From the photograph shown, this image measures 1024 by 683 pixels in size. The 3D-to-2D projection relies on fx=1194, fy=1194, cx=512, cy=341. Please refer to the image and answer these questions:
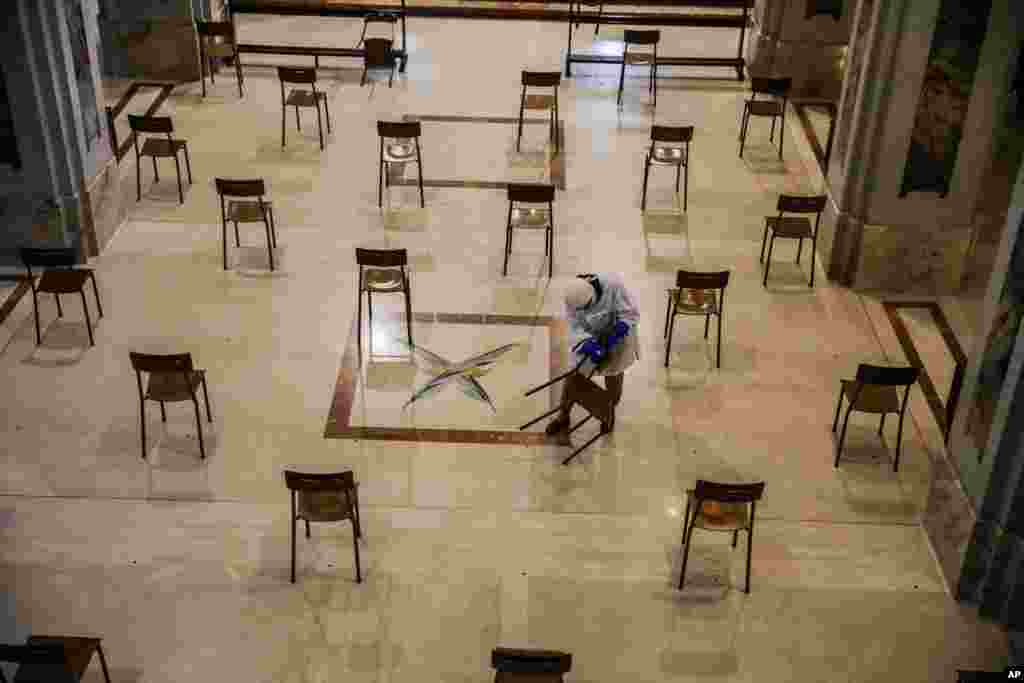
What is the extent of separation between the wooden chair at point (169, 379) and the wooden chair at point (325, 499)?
1.35m

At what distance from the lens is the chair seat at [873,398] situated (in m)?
9.05

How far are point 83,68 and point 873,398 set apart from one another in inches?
308

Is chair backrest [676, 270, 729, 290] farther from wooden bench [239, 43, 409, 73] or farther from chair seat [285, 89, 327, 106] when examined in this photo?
wooden bench [239, 43, 409, 73]

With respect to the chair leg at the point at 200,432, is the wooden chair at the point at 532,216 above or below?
above

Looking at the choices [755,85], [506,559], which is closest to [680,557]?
[506,559]

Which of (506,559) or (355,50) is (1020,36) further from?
(355,50)

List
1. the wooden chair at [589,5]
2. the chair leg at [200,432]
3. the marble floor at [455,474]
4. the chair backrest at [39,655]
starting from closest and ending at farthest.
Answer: the chair backrest at [39,655], the marble floor at [455,474], the chair leg at [200,432], the wooden chair at [589,5]

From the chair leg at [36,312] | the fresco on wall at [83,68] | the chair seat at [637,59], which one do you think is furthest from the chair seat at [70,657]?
the chair seat at [637,59]

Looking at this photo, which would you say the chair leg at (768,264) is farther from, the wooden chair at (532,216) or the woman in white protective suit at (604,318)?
the woman in white protective suit at (604,318)

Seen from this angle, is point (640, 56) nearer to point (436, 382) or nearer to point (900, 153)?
point (900, 153)

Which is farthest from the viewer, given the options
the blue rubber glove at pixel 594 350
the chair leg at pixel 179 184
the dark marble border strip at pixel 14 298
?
the chair leg at pixel 179 184

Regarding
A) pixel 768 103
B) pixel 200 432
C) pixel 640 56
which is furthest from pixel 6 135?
pixel 768 103

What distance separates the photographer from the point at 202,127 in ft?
Answer: 47.2

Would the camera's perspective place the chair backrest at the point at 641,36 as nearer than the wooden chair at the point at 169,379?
No
